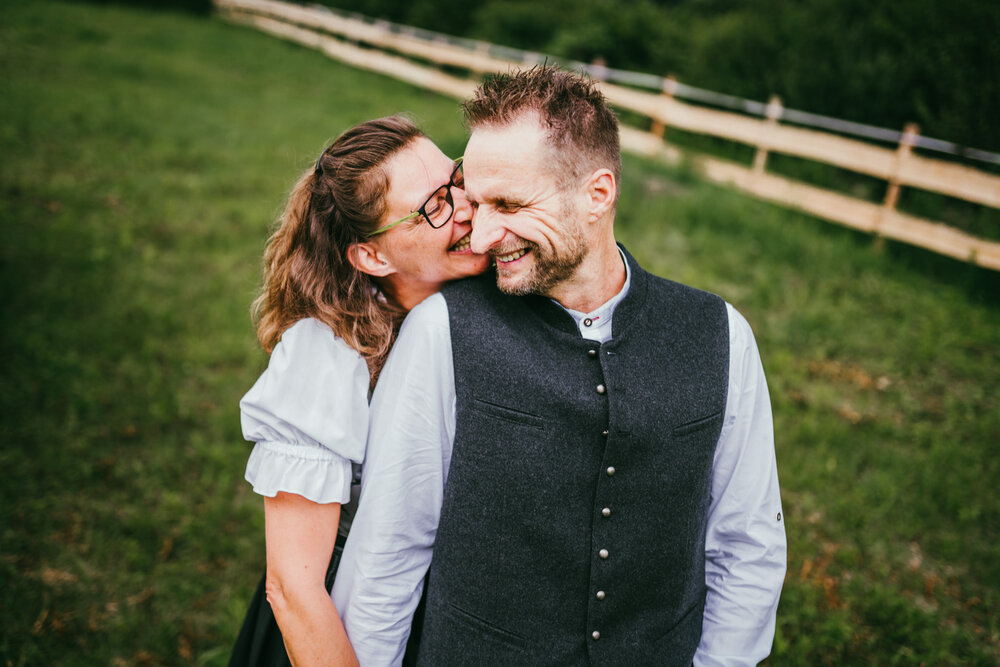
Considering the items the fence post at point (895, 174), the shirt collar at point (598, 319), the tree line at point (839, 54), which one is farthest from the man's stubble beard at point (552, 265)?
the tree line at point (839, 54)

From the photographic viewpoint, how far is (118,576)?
3.47 metres

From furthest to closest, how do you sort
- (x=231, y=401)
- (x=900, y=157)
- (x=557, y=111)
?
1. (x=900, y=157)
2. (x=231, y=401)
3. (x=557, y=111)

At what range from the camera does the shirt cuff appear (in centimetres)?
176

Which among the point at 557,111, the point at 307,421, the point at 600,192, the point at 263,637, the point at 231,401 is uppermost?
the point at 557,111

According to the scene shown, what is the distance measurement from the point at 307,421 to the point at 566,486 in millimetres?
686

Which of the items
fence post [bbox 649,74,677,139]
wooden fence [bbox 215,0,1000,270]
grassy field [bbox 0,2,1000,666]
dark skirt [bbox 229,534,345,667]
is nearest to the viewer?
dark skirt [bbox 229,534,345,667]

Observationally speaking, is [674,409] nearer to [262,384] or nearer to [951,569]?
[262,384]

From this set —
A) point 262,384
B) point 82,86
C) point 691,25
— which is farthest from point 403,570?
point 691,25

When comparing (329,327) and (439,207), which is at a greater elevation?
(439,207)

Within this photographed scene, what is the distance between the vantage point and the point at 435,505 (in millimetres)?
1851

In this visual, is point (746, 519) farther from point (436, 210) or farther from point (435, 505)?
point (436, 210)

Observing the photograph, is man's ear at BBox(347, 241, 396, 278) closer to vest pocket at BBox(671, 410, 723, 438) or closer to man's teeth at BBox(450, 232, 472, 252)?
man's teeth at BBox(450, 232, 472, 252)

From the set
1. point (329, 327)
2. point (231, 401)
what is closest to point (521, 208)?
point (329, 327)

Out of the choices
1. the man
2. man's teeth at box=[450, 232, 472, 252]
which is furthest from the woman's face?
the man
